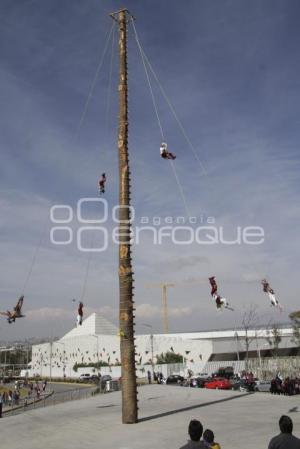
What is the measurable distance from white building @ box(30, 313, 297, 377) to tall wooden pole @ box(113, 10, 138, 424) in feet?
149

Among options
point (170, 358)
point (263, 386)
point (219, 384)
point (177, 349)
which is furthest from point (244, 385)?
point (177, 349)

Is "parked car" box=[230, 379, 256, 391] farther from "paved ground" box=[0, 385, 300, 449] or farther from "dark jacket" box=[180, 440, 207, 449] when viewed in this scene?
"dark jacket" box=[180, 440, 207, 449]

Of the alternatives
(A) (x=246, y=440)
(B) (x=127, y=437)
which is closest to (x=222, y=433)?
(A) (x=246, y=440)

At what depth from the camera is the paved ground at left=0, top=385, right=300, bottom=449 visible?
15.1 meters

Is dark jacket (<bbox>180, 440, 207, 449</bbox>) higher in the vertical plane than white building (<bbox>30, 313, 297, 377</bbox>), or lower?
lower

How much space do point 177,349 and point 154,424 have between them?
68579 mm

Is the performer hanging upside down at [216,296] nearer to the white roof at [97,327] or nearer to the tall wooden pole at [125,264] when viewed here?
the tall wooden pole at [125,264]

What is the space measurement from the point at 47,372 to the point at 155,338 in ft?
129

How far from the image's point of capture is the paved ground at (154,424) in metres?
15.1

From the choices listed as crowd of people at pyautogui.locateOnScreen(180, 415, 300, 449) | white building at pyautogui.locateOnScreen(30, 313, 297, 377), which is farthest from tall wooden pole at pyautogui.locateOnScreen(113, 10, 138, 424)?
white building at pyautogui.locateOnScreen(30, 313, 297, 377)

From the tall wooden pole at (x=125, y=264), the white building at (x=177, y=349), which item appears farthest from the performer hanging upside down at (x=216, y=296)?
the white building at (x=177, y=349)

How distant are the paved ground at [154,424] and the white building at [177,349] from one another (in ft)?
128

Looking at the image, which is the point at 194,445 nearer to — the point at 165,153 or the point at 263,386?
the point at 165,153

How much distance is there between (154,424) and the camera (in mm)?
18188
